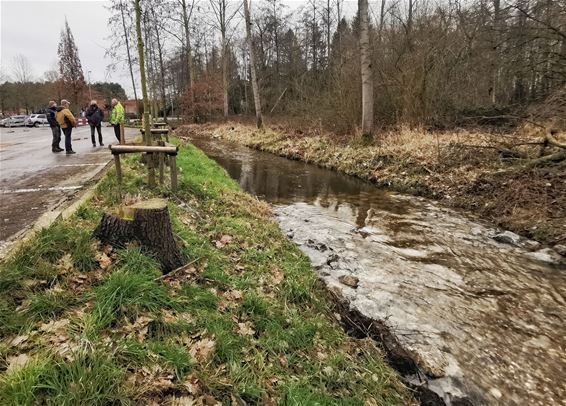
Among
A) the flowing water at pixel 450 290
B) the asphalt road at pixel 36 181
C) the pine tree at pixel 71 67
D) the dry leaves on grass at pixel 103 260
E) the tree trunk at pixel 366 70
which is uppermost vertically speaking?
the pine tree at pixel 71 67

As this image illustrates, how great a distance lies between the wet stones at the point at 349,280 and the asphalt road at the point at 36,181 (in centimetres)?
411

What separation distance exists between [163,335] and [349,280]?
9.28ft

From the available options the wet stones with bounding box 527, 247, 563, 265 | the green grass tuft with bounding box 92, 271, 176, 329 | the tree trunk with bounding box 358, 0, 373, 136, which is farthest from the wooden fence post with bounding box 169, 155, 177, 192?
the tree trunk with bounding box 358, 0, 373, 136

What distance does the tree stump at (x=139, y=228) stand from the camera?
3770 millimetres

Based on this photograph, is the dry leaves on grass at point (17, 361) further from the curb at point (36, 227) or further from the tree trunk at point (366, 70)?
the tree trunk at point (366, 70)

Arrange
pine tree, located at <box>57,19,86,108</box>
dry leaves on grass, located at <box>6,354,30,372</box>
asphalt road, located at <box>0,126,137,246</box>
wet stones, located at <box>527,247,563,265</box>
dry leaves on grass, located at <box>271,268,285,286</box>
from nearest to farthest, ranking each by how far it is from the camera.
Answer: dry leaves on grass, located at <box>6,354,30,372</box> → dry leaves on grass, located at <box>271,268,285,286</box> → asphalt road, located at <box>0,126,137,246</box> → wet stones, located at <box>527,247,563,265</box> → pine tree, located at <box>57,19,86,108</box>

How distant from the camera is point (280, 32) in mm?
44000

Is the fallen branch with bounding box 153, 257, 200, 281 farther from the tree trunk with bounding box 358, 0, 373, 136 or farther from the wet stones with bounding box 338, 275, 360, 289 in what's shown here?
the tree trunk with bounding box 358, 0, 373, 136

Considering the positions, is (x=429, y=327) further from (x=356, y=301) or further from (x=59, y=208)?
(x=59, y=208)

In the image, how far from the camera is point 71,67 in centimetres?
4972

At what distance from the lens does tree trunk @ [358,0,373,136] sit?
1338cm

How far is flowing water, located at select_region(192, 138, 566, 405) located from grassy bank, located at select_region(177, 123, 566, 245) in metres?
0.65

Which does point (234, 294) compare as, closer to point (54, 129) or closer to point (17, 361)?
point (17, 361)

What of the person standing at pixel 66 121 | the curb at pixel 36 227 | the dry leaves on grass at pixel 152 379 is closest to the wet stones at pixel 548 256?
the dry leaves on grass at pixel 152 379
